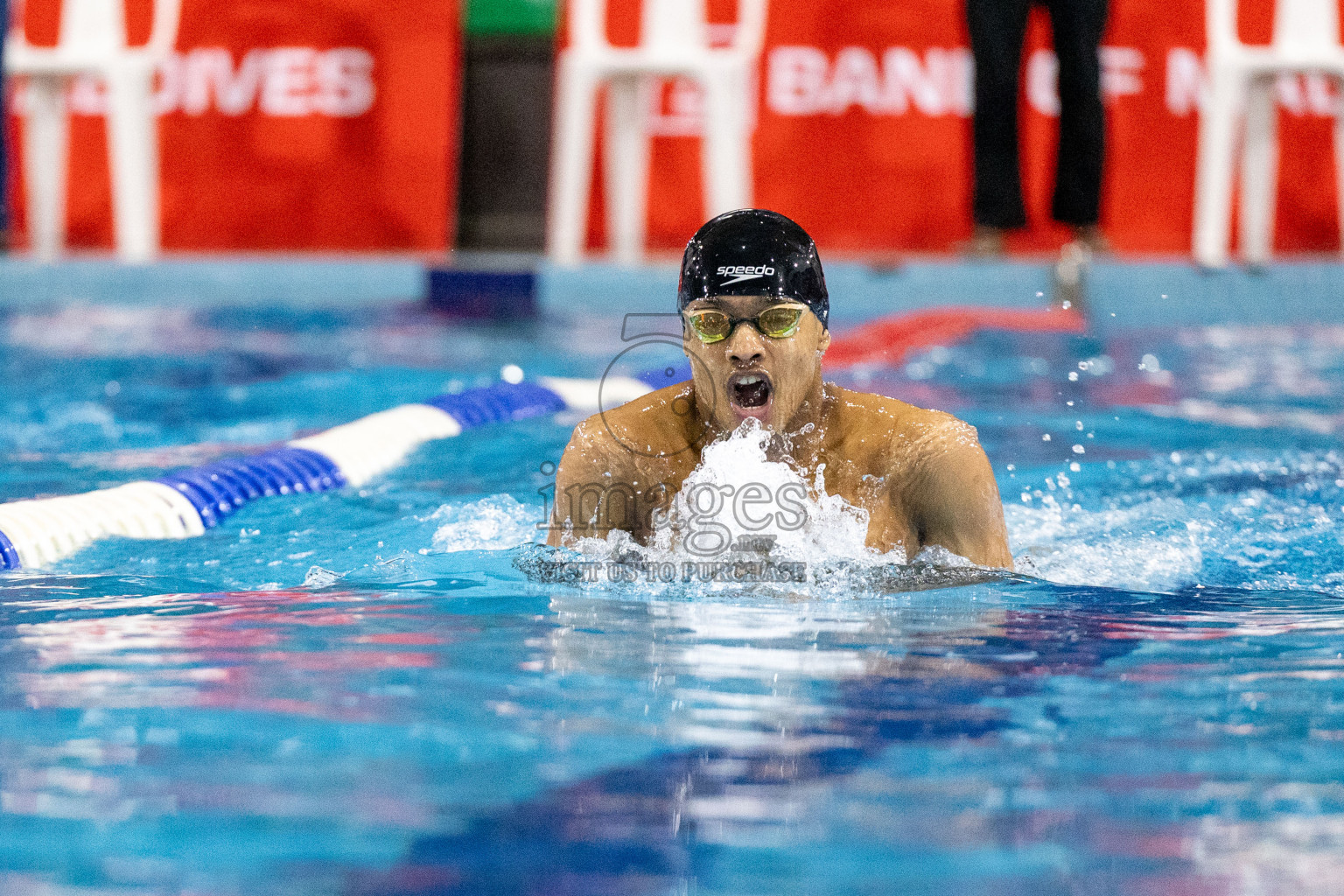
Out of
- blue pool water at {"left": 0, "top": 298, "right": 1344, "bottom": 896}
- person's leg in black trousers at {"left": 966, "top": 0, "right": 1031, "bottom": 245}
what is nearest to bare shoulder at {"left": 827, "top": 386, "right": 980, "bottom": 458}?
blue pool water at {"left": 0, "top": 298, "right": 1344, "bottom": 896}

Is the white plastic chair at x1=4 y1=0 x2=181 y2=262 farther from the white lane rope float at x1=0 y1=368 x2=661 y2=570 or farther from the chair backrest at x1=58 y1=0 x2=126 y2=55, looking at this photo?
the white lane rope float at x1=0 y1=368 x2=661 y2=570

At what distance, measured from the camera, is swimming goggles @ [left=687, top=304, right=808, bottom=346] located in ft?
8.05

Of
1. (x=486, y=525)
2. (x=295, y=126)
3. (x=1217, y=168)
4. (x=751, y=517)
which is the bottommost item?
(x=486, y=525)

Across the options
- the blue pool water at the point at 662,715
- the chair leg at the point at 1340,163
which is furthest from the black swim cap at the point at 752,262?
the chair leg at the point at 1340,163

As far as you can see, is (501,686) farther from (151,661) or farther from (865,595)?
(865,595)

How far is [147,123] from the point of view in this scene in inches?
307

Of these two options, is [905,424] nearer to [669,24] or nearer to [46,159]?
[669,24]

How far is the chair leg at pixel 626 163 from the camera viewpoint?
304 inches

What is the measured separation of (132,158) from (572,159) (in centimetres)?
216

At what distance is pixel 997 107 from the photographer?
6.56 metres

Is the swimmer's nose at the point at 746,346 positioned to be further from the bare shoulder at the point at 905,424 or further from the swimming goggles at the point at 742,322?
the bare shoulder at the point at 905,424

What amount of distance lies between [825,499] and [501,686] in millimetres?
802

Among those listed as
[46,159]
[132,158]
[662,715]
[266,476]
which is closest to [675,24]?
[132,158]

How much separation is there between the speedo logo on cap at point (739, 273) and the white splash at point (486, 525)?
71 centimetres
